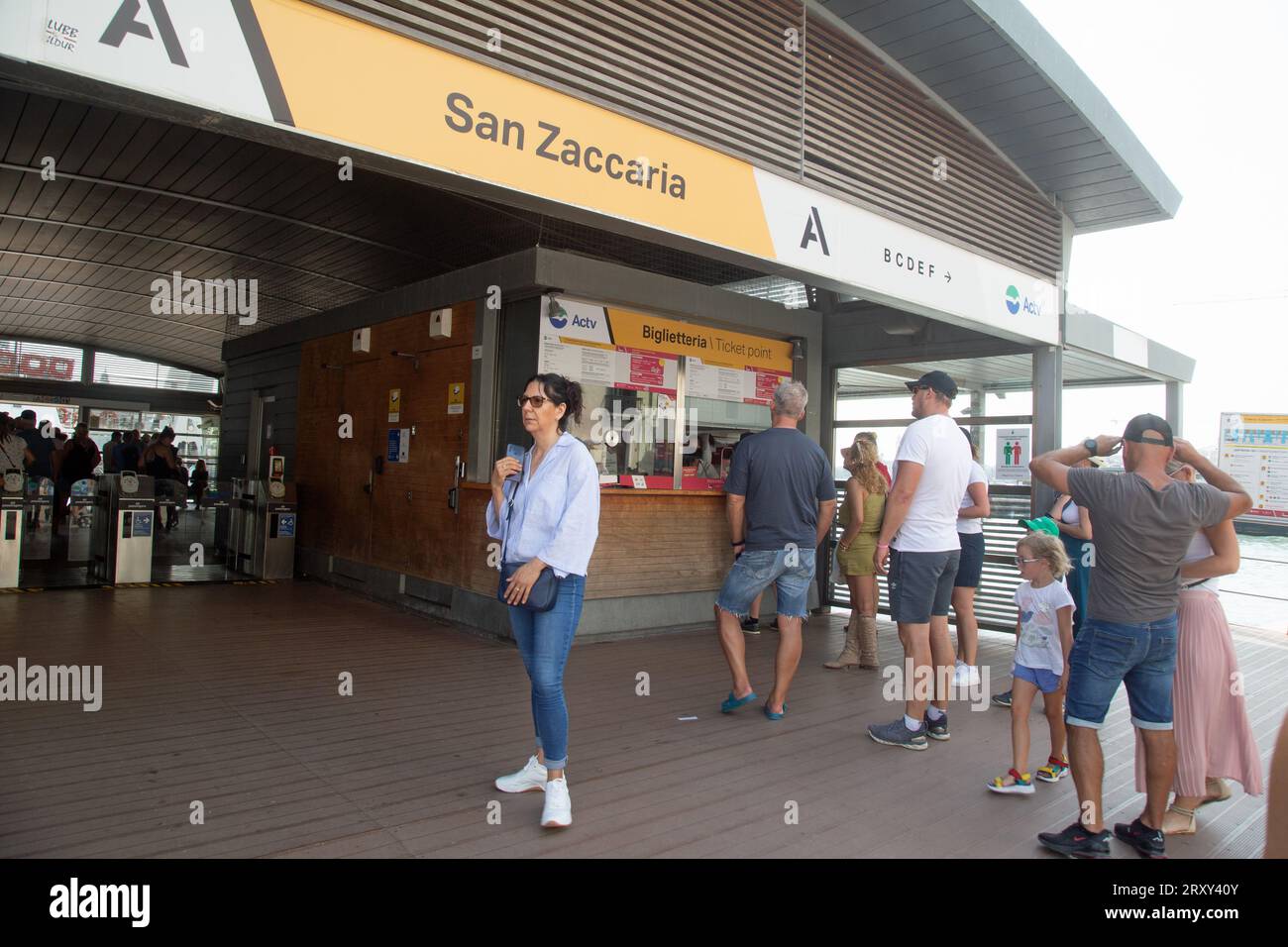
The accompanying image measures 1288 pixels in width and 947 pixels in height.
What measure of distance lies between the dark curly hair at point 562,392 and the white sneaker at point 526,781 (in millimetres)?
1493

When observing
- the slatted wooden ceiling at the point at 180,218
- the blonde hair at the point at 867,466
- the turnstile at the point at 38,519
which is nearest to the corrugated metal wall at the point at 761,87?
the blonde hair at the point at 867,466

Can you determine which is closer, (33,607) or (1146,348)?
(33,607)

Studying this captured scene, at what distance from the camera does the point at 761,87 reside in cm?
508

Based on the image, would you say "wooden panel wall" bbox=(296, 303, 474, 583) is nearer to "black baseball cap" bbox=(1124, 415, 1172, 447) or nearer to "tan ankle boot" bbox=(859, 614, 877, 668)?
"tan ankle boot" bbox=(859, 614, 877, 668)

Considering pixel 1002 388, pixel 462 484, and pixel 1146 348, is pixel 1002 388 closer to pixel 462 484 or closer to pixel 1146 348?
pixel 1146 348

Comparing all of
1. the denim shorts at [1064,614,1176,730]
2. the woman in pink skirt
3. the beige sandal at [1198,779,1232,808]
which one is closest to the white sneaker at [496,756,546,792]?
the denim shorts at [1064,614,1176,730]

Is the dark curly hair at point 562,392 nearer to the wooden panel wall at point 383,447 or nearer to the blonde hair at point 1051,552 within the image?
the blonde hair at point 1051,552

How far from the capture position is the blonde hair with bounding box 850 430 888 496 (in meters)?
6.46

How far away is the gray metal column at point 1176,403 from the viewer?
9.39 meters

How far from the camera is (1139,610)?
124 inches

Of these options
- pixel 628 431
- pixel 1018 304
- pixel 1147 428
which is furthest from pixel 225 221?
pixel 1147 428
